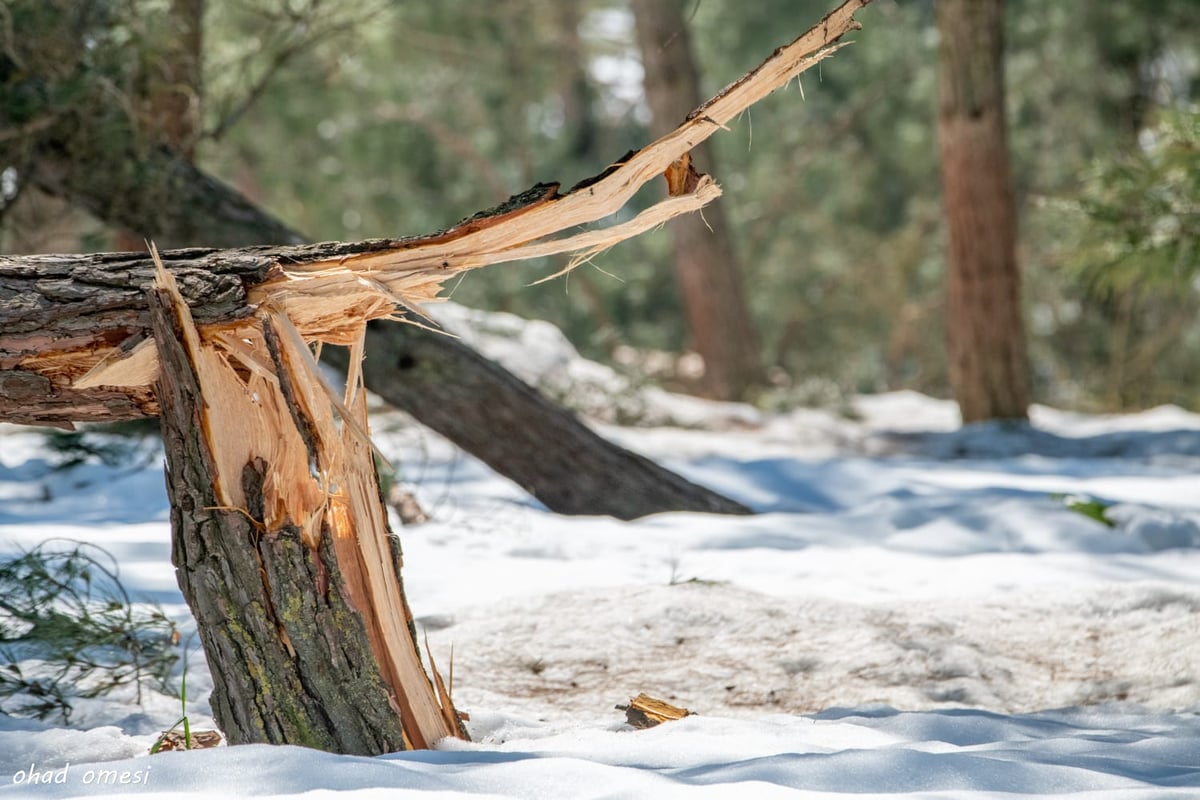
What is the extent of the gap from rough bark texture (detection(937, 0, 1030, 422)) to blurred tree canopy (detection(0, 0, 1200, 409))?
5.83 feet

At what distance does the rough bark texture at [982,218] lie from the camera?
286 inches

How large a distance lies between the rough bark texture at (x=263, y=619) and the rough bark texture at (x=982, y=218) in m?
6.06

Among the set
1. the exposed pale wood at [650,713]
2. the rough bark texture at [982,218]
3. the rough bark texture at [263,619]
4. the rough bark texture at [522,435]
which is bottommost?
the exposed pale wood at [650,713]

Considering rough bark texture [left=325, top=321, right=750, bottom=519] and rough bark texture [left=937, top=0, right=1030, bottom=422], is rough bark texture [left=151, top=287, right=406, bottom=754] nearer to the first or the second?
rough bark texture [left=325, top=321, right=750, bottom=519]

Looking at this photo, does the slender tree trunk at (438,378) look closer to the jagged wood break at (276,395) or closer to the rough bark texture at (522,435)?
the rough bark texture at (522,435)

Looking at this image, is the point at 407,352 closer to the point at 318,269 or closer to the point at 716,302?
the point at 318,269

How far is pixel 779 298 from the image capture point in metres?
14.5

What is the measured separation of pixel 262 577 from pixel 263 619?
67mm

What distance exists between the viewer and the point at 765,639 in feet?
9.75

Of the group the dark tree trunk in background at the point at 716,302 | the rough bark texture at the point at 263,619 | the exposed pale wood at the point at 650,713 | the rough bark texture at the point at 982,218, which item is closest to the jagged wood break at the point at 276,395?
the rough bark texture at the point at 263,619

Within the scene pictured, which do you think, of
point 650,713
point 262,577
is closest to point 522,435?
point 650,713

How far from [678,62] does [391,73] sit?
187 inches

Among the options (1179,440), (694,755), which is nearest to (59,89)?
(694,755)

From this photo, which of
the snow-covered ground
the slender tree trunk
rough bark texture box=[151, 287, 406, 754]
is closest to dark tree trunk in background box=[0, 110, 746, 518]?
the slender tree trunk
